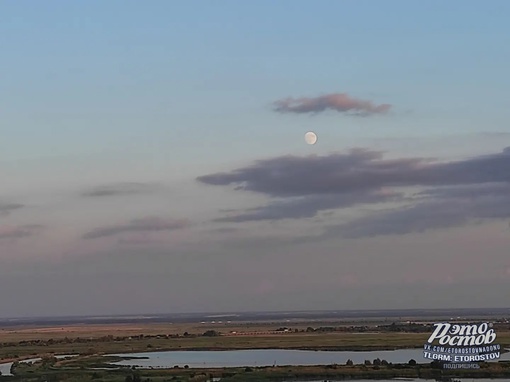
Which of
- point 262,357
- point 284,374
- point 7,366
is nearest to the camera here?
point 284,374

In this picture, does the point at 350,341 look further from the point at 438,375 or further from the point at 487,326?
the point at 487,326

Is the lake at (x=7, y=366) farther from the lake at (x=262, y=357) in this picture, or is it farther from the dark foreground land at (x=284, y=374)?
the lake at (x=262, y=357)

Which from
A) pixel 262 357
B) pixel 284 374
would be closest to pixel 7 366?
pixel 262 357

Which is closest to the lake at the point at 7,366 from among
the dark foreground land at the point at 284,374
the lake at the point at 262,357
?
the dark foreground land at the point at 284,374

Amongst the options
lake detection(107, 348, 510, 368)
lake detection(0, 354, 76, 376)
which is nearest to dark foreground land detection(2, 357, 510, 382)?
lake detection(0, 354, 76, 376)

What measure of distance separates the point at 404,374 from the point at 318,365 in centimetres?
991

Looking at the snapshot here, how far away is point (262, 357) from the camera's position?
91750 mm

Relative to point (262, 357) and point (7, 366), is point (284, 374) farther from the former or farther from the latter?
point (7, 366)

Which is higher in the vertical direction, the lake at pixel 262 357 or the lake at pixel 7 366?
the lake at pixel 7 366

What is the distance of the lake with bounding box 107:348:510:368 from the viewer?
82625 mm

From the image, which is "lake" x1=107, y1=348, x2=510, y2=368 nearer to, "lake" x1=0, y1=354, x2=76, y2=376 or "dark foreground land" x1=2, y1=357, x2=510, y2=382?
"lake" x1=0, y1=354, x2=76, y2=376

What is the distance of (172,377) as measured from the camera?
6850cm

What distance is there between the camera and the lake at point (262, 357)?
82625mm

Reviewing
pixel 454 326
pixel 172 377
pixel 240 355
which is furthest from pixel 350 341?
pixel 454 326
